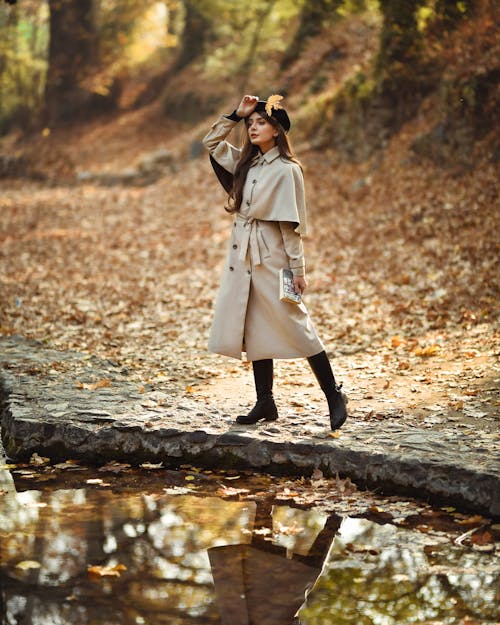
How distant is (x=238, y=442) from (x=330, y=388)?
0.77m

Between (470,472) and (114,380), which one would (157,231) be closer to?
(114,380)

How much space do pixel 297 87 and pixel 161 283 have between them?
37.1 ft

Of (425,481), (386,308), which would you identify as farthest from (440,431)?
(386,308)

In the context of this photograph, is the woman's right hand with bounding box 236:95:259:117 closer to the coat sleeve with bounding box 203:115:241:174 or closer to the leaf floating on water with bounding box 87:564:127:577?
the coat sleeve with bounding box 203:115:241:174

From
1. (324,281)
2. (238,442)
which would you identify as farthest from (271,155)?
(324,281)

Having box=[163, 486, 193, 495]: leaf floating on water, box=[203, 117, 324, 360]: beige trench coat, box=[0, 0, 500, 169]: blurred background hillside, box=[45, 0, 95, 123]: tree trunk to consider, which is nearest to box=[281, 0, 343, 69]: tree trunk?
box=[0, 0, 500, 169]: blurred background hillside

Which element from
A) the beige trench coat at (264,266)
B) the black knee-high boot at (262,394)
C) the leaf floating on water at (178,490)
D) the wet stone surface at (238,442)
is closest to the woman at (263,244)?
the beige trench coat at (264,266)

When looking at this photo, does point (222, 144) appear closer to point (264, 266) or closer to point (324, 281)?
point (264, 266)

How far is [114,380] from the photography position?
265 inches

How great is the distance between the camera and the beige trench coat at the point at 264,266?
202 inches

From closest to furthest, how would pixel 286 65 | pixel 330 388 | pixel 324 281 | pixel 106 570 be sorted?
pixel 106 570
pixel 330 388
pixel 324 281
pixel 286 65

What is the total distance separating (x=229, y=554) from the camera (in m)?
3.97

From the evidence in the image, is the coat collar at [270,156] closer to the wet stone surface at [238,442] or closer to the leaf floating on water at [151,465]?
the wet stone surface at [238,442]

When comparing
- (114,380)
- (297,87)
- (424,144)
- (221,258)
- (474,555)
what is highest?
(297,87)
